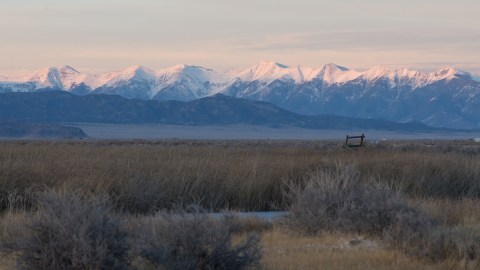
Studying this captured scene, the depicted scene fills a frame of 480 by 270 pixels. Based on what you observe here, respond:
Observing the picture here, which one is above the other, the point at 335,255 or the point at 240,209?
the point at 335,255

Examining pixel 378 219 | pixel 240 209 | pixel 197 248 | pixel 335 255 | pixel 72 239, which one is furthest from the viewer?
pixel 240 209

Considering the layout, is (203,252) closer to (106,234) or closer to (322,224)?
(106,234)

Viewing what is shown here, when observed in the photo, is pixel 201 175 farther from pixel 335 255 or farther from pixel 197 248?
pixel 197 248

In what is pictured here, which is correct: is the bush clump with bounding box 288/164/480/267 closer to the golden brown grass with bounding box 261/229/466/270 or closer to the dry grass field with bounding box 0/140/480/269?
the dry grass field with bounding box 0/140/480/269

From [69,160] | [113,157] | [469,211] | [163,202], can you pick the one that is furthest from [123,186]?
[469,211]

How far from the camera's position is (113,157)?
23578mm

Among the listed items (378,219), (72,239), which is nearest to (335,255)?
(378,219)

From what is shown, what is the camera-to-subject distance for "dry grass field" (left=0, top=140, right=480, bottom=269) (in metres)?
10.2

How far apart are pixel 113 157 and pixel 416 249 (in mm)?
12664

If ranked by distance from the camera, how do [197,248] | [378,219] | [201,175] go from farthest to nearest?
[201,175], [378,219], [197,248]

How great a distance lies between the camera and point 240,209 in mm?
19703

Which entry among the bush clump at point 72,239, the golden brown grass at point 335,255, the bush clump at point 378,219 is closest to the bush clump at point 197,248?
the bush clump at point 72,239

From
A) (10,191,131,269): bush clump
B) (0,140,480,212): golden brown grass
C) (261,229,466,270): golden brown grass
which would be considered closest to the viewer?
(10,191,131,269): bush clump

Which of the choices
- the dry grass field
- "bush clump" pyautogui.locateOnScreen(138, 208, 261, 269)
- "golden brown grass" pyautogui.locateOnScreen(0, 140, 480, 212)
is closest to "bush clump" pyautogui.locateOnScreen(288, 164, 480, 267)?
the dry grass field
